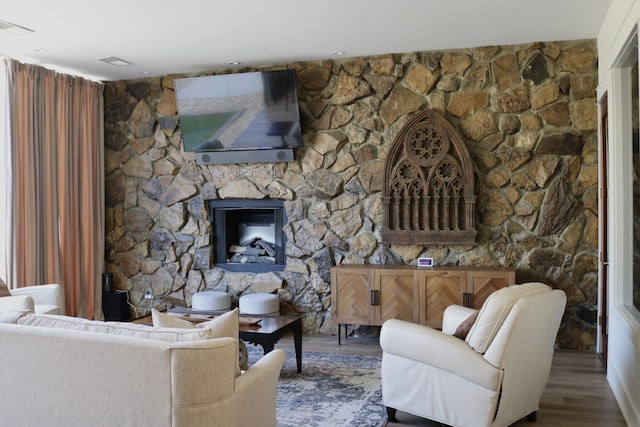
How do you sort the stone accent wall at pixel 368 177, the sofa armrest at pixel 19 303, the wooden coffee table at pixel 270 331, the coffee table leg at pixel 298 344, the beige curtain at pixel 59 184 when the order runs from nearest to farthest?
the wooden coffee table at pixel 270 331 → the sofa armrest at pixel 19 303 → the coffee table leg at pixel 298 344 → the stone accent wall at pixel 368 177 → the beige curtain at pixel 59 184

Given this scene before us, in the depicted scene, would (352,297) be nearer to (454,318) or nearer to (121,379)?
(454,318)

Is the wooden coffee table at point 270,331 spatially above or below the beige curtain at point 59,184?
below

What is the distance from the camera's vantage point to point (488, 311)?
10.3ft

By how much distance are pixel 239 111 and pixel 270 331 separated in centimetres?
252

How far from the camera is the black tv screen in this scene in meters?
5.66

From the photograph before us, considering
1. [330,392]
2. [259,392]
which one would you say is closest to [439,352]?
[259,392]

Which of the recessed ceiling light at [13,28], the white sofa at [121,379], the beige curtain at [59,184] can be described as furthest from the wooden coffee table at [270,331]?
the recessed ceiling light at [13,28]

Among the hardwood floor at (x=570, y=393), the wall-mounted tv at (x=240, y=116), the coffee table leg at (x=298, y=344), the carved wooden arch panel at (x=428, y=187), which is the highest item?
the wall-mounted tv at (x=240, y=116)

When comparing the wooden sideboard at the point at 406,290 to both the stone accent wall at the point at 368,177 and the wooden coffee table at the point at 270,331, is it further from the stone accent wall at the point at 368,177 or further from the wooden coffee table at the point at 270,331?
the wooden coffee table at the point at 270,331

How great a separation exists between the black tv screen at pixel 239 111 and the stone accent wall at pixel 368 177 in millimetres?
232

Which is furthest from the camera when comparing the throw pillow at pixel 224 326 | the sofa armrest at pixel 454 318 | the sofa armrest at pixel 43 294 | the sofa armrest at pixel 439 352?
the sofa armrest at pixel 43 294

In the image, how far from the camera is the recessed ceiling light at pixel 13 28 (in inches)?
176

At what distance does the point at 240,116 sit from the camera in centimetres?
586

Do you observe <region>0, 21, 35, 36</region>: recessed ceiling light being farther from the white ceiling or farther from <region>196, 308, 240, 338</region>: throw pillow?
<region>196, 308, 240, 338</region>: throw pillow
